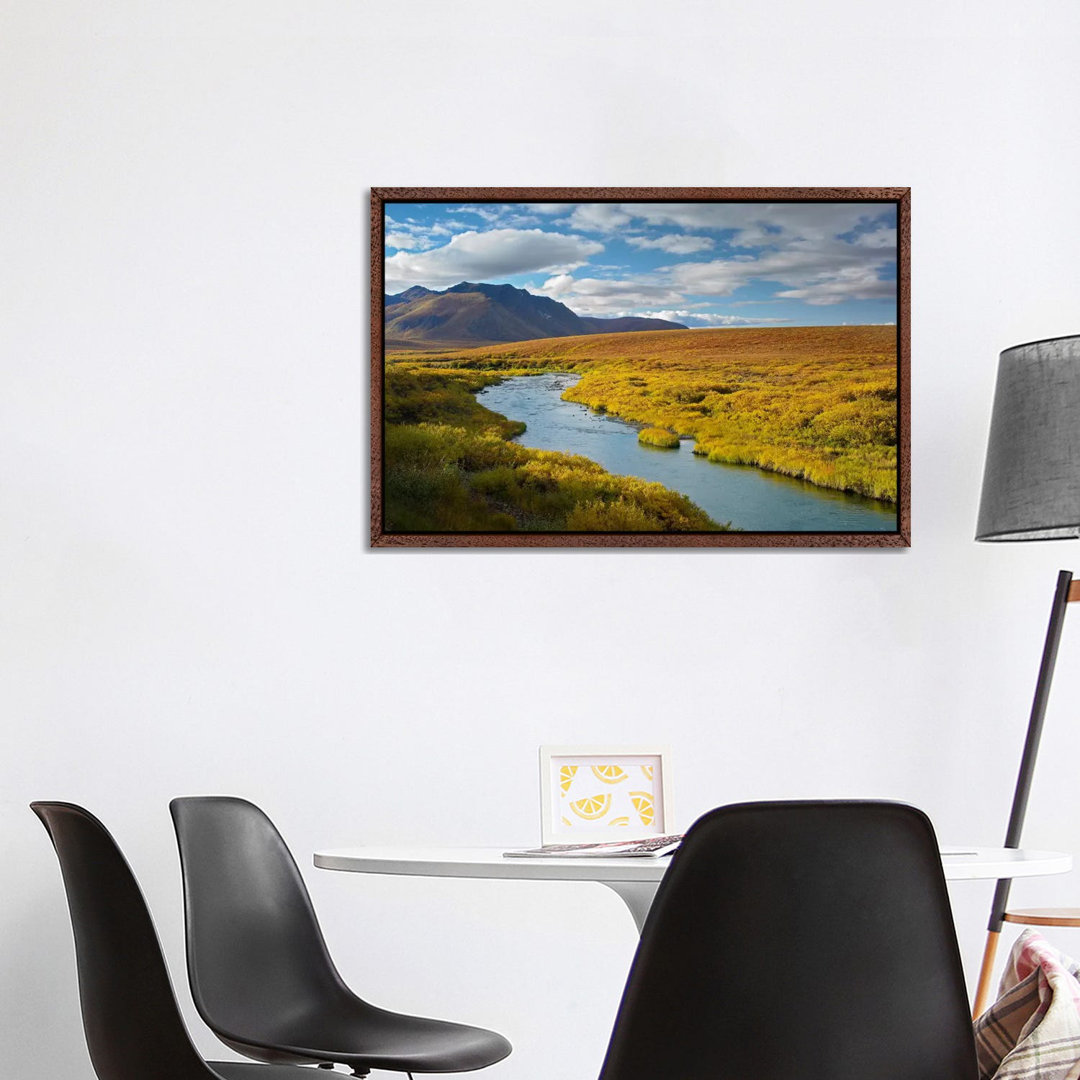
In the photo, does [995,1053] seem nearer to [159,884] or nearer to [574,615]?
[574,615]

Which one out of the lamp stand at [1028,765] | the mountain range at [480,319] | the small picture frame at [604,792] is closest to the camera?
the small picture frame at [604,792]

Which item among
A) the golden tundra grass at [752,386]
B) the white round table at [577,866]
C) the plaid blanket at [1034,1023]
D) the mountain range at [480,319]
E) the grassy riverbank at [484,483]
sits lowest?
the plaid blanket at [1034,1023]

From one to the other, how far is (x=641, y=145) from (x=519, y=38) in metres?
0.37

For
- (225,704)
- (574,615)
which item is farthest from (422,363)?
(225,704)

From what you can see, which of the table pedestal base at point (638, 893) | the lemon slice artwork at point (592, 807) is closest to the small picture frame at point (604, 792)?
the lemon slice artwork at point (592, 807)

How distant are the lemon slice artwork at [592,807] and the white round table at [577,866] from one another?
0.54 feet

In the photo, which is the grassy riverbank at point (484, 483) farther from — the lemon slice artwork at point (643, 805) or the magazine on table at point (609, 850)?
the magazine on table at point (609, 850)

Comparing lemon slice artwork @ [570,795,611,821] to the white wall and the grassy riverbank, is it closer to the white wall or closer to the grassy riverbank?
the white wall

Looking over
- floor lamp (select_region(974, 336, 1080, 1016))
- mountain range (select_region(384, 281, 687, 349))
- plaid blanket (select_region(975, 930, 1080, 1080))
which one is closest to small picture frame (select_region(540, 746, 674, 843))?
plaid blanket (select_region(975, 930, 1080, 1080))

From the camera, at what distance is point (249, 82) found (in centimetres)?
284

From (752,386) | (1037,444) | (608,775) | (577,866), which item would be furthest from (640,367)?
(577,866)

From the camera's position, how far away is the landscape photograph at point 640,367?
2.79 meters

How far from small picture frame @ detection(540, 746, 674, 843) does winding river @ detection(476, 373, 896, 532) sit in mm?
894

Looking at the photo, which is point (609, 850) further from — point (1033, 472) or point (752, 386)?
point (752, 386)
